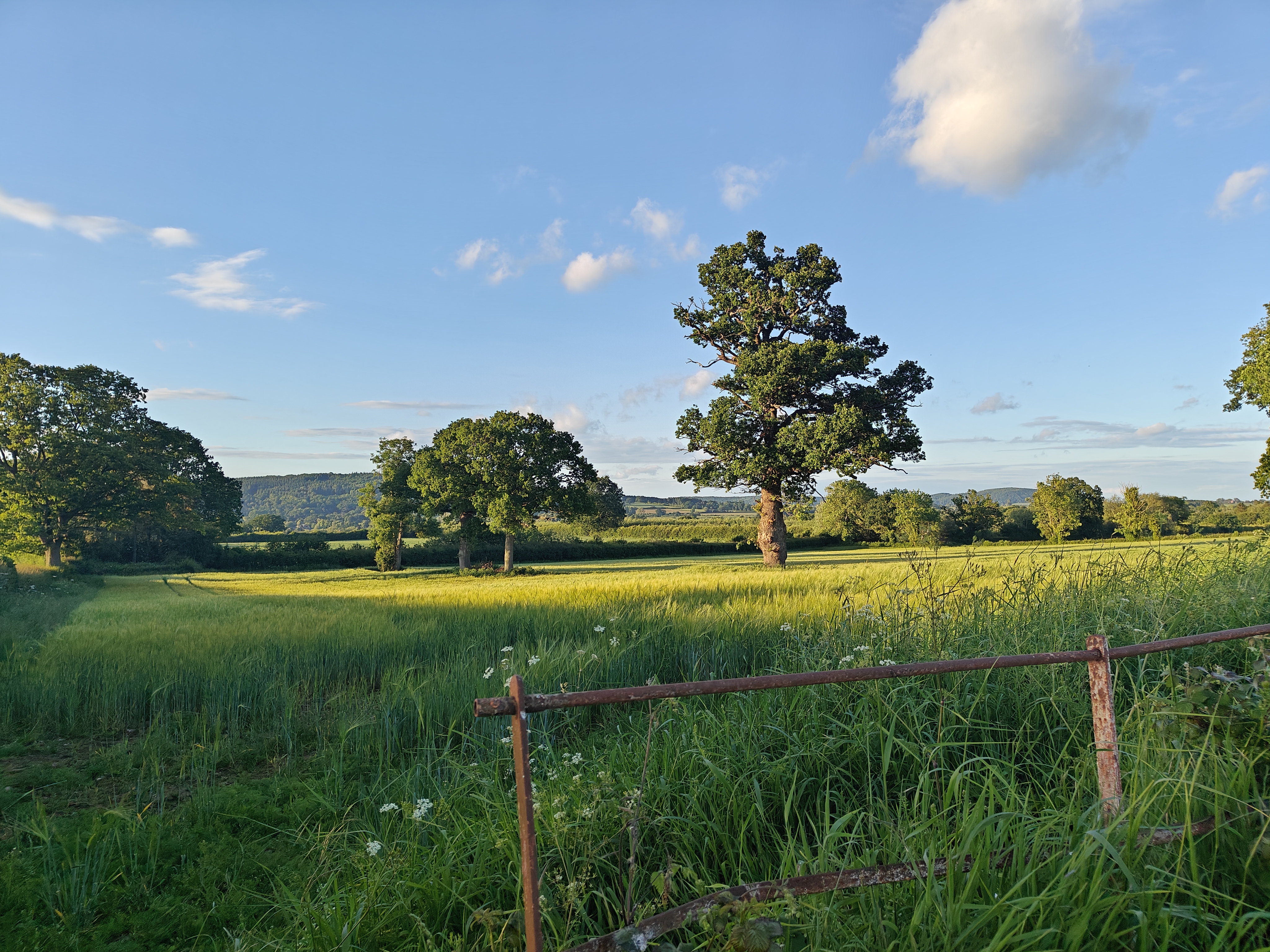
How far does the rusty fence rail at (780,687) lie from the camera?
4.11 feet

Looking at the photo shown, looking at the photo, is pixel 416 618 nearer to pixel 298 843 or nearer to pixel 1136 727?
pixel 298 843

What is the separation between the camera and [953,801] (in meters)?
2.76

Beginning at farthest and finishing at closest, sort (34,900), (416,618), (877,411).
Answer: (877,411) < (416,618) < (34,900)

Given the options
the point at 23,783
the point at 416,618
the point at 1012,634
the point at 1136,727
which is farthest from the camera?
the point at 416,618

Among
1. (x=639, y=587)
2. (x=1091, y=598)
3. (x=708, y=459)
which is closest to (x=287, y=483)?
(x=708, y=459)

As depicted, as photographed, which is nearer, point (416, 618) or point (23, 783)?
point (23, 783)

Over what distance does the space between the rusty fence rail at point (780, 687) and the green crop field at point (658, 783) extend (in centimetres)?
19

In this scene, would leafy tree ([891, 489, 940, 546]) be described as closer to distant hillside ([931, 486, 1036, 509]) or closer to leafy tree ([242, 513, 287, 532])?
distant hillside ([931, 486, 1036, 509])

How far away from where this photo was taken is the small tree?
33844 millimetres

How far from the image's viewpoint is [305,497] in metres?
114

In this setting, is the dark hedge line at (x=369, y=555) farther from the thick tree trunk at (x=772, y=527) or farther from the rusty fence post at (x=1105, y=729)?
the rusty fence post at (x=1105, y=729)

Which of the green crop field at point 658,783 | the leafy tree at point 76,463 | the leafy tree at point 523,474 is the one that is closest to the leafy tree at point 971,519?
the leafy tree at point 523,474

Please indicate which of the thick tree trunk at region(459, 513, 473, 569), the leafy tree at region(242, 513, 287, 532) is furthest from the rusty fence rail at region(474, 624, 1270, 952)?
the leafy tree at region(242, 513, 287, 532)

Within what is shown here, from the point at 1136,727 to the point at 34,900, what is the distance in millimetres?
5223
